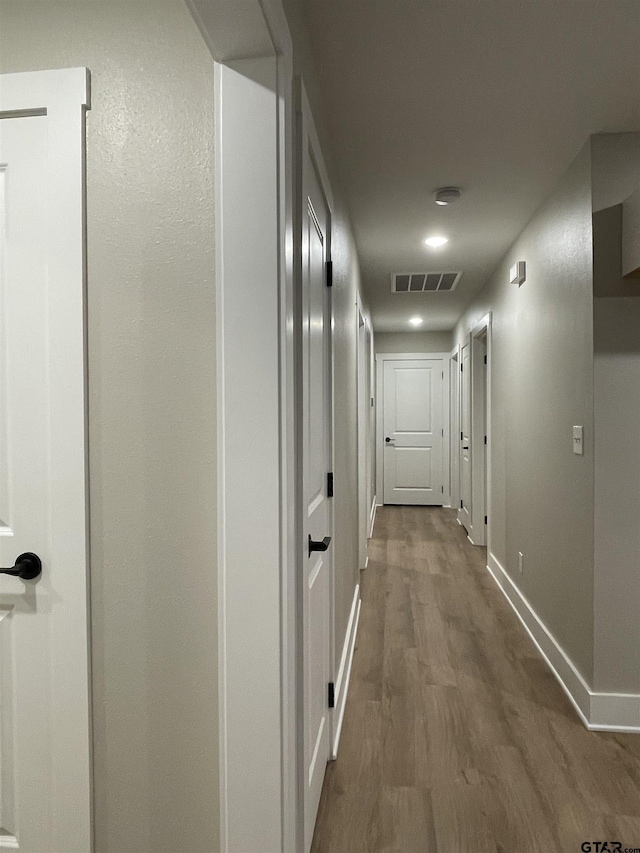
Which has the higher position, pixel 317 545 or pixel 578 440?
pixel 578 440

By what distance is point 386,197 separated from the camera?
3.18 m

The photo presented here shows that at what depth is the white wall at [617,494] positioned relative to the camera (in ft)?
7.81

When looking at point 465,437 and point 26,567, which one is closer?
point 26,567

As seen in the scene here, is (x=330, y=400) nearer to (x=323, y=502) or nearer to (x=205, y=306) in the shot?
(x=323, y=502)

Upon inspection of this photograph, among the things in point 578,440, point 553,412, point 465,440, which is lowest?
point 465,440

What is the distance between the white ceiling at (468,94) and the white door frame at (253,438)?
75cm

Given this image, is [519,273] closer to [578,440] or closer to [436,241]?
[436,241]

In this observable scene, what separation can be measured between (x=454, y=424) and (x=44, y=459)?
6.73 meters

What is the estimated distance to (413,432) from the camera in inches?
332

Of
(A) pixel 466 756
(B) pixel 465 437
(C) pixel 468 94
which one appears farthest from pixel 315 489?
(B) pixel 465 437

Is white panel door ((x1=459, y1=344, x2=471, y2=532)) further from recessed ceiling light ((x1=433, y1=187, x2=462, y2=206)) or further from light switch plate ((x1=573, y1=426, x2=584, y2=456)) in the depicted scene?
light switch plate ((x1=573, y1=426, x2=584, y2=456))

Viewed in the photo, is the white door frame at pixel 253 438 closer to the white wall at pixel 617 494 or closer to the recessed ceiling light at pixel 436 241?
the white wall at pixel 617 494

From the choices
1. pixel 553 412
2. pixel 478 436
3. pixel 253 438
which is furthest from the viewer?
pixel 478 436

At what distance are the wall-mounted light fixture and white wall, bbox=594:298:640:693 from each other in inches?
50.9
